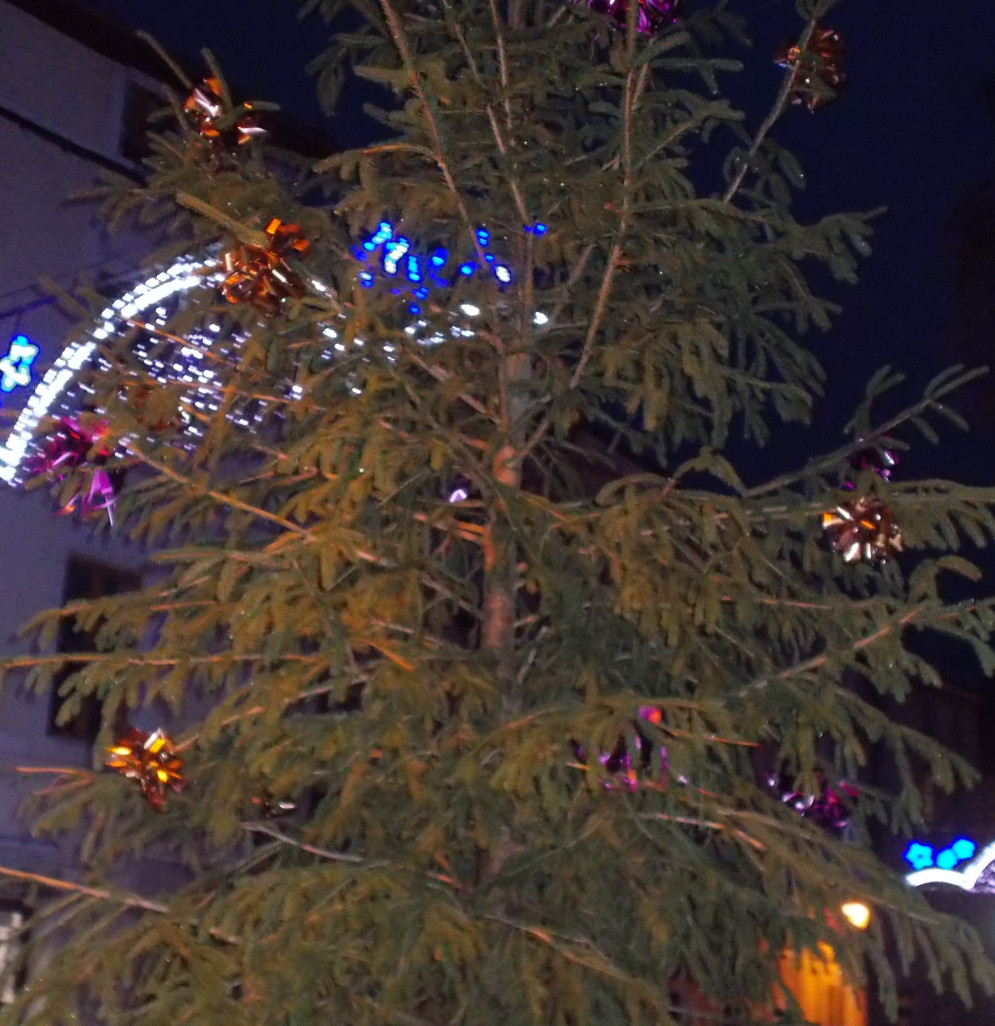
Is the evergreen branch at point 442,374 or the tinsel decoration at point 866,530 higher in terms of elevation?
the evergreen branch at point 442,374

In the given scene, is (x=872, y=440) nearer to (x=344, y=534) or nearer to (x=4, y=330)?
(x=344, y=534)

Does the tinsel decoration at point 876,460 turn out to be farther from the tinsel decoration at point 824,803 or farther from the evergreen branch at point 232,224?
the evergreen branch at point 232,224

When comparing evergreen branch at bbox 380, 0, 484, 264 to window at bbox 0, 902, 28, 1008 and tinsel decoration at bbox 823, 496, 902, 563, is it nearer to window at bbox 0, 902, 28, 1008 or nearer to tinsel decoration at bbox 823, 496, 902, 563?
tinsel decoration at bbox 823, 496, 902, 563

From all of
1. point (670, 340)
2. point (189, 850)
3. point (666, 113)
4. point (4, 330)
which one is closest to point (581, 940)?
point (189, 850)

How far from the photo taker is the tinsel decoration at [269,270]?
489 centimetres

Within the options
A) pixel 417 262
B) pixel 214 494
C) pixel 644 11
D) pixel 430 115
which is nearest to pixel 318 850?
pixel 214 494

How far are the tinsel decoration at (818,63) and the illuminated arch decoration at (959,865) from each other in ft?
53.5

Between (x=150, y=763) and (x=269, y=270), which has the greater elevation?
(x=269, y=270)

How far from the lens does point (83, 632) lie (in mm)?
9992

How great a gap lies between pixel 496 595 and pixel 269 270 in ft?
4.95

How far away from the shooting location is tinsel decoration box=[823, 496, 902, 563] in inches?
192

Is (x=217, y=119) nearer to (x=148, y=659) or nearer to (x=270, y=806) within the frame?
(x=148, y=659)

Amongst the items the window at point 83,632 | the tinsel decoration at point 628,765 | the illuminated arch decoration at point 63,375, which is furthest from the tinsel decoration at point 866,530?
the window at point 83,632

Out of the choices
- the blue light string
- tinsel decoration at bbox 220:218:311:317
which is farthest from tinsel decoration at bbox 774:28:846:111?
tinsel decoration at bbox 220:218:311:317
